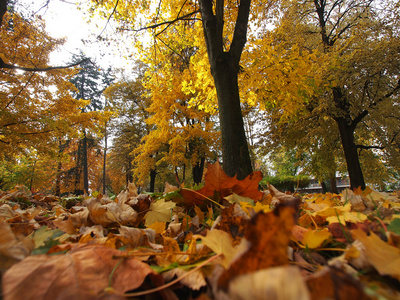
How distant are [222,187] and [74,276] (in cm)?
90

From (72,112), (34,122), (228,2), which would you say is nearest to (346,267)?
(228,2)

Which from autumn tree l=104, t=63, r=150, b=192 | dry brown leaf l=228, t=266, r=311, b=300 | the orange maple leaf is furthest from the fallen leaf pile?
autumn tree l=104, t=63, r=150, b=192

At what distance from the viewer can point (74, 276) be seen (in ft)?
1.27

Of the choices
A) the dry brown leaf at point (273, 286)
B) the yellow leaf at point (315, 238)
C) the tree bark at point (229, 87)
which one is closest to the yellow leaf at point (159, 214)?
the yellow leaf at point (315, 238)

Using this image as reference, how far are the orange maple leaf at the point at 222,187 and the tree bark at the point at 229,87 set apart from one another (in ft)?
5.32

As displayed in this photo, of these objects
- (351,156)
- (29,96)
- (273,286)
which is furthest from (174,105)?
(273,286)

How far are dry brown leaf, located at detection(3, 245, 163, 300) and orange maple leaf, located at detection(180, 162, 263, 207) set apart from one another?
2.21ft

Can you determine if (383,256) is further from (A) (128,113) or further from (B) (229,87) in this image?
(A) (128,113)

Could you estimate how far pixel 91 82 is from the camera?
23.5 meters

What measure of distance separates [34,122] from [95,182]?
2122cm

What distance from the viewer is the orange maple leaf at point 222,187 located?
113cm

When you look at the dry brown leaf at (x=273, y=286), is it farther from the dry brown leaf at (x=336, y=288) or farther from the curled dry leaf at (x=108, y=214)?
the curled dry leaf at (x=108, y=214)

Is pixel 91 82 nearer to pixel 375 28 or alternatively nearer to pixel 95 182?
pixel 95 182

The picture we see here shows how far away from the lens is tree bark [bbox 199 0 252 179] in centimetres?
311
